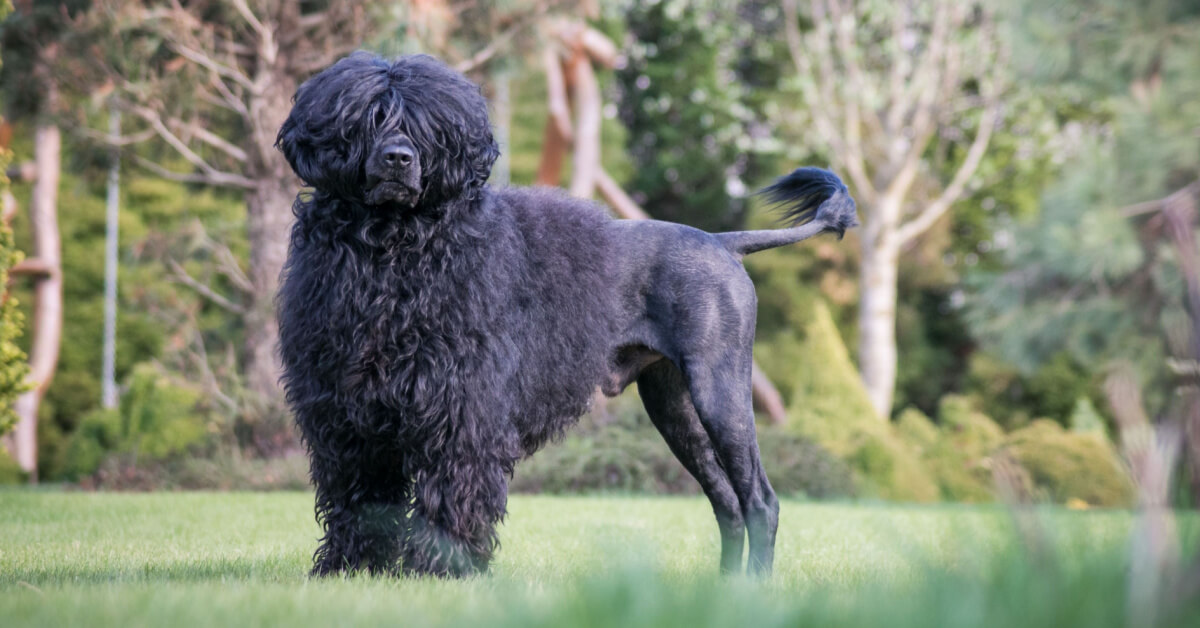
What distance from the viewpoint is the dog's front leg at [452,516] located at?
382cm

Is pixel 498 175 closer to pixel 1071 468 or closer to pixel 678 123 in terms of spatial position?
pixel 1071 468

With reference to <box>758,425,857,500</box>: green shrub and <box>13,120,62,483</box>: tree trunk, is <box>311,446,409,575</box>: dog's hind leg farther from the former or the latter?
<box>13,120,62,483</box>: tree trunk

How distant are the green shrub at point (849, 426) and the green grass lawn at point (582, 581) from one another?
5640 millimetres

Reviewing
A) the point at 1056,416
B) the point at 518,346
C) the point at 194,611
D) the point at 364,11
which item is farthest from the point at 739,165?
the point at 194,611

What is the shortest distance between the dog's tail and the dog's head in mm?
1445

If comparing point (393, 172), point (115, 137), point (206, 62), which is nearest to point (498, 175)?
point (206, 62)

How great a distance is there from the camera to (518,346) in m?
4.11

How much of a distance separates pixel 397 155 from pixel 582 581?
187 cm

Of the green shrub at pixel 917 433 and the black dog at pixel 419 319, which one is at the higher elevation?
the black dog at pixel 419 319

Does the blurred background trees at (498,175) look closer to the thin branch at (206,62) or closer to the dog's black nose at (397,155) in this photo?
the thin branch at (206,62)

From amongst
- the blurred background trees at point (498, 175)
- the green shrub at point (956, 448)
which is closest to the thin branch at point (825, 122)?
the blurred background trees at point (498, 175)

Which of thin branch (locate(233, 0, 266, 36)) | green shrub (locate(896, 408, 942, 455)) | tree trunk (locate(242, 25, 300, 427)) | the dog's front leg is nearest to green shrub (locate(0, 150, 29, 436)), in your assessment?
tree trunk (locate(242, 25, 300, 427))

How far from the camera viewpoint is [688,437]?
486 centimetres

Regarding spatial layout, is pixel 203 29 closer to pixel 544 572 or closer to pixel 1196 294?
pixel 544 572
